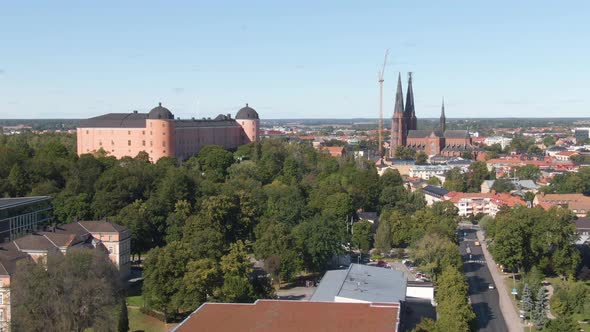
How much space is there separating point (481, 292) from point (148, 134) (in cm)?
4158

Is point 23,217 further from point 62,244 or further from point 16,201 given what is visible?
point 62,244

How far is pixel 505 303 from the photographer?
3947cm

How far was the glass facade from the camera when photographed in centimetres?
4162

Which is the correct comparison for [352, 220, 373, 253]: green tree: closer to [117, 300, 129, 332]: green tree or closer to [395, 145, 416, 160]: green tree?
[117, 300, 129, 332]: green tree

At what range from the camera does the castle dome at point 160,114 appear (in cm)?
7256

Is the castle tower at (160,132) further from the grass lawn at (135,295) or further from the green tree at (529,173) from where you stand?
the green tree at (529,173)

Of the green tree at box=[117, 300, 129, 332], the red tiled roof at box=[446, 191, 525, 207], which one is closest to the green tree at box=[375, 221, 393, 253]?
the red tiled roof at box=[446, 191, 525, 207]

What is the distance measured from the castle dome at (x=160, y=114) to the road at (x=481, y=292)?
103ft

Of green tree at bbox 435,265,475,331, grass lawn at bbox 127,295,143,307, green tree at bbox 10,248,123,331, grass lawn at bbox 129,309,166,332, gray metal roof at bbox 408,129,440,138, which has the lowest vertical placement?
grass lawn at bbox 129,309,166,332

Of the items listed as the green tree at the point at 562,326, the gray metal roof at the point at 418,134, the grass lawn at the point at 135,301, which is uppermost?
the gray metal roof at the point at 418,134

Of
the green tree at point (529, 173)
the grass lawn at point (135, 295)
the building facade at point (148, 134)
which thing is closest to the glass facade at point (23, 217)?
the grass lawn at point (135, 295)

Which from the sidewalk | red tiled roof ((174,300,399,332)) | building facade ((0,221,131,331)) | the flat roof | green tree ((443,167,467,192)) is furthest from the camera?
green tree ((443,167,467,192))

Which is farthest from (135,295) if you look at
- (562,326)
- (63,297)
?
(562,326)

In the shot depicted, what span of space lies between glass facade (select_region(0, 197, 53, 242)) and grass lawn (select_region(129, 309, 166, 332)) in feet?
35.1
